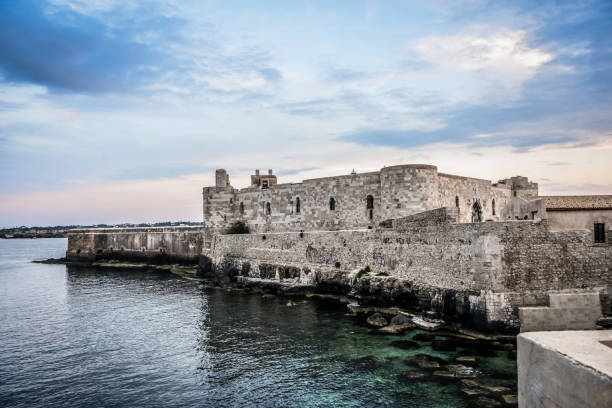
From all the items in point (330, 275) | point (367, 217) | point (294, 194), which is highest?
point (294, 194)

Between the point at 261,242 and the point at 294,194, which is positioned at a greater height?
the point at 294,194

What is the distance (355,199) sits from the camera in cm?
3006

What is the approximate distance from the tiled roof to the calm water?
916cm

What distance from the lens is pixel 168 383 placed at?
13.2 metres

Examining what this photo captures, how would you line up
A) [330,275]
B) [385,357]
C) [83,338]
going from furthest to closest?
[330,275], [83,338], [385,357]

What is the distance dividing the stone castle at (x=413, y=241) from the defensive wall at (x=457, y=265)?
4cm

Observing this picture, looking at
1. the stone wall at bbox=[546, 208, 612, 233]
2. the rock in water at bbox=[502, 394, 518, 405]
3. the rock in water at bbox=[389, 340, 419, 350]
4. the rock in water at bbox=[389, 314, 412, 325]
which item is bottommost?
the rock in water at bbox=[502, 394, 518, 405]

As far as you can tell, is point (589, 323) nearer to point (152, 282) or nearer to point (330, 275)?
point (330, 275)

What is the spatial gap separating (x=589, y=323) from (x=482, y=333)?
25.3 feet

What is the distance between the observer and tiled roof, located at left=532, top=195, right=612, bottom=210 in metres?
19.1

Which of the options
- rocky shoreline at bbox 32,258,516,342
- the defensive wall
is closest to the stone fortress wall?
the defensive wall

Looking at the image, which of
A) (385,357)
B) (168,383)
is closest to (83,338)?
(168,383)

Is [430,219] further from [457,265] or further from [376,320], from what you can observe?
[376,320]

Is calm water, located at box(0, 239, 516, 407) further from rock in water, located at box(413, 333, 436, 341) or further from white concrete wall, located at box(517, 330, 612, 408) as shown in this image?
white concrete wall, located at box(517, 330, 612, 408)
